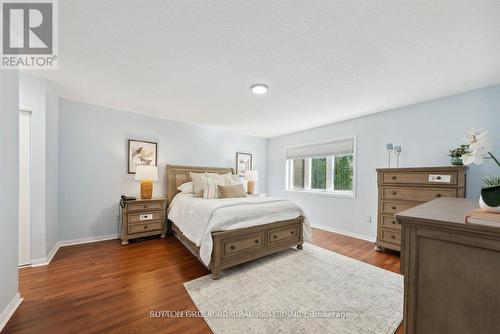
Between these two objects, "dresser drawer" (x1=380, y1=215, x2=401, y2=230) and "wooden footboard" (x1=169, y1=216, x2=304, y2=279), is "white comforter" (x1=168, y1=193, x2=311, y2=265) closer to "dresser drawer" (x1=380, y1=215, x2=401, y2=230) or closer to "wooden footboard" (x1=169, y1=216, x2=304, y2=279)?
"wooden footboard" (x1=169, y1=216, x2=304, y2=279)

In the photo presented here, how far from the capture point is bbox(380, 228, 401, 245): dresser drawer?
279 cm

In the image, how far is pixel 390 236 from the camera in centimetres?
286

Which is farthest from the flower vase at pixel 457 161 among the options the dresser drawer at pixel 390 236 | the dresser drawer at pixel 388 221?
the dresser drawer at pixel 390 236

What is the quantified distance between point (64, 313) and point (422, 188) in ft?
13.5

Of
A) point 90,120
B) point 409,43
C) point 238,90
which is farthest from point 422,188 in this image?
point 90,120

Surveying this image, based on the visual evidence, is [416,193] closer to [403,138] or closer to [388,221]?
[388,221]

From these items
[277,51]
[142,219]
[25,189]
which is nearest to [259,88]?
[277,51]

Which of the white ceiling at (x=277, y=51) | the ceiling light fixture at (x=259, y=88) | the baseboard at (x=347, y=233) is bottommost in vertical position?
the baseboard at (x=347, y=233)

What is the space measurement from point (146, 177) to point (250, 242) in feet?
7.00

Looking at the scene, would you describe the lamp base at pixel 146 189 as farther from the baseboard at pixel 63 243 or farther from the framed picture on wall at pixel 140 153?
the baseboard at pixel 63 243

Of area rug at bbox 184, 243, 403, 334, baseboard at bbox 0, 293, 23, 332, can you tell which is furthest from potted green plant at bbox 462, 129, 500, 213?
baseboard at bbox 0, 293, 23, 332

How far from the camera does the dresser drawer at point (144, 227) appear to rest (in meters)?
3.17

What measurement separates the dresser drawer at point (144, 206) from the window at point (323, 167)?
10.4ft

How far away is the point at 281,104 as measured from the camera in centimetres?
311
